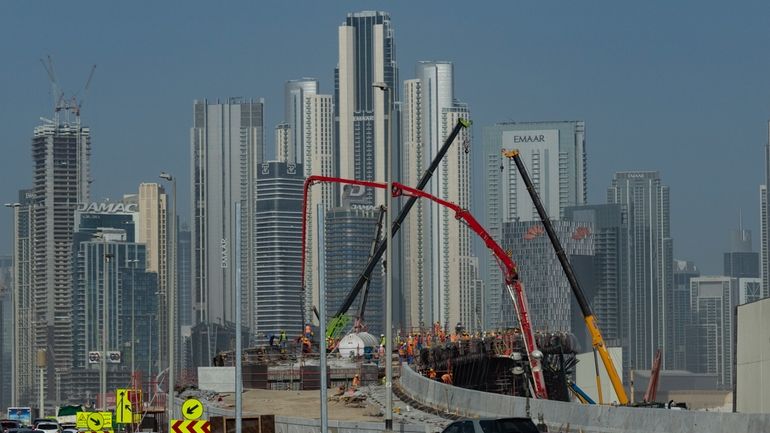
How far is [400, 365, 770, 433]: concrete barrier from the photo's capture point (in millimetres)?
40125

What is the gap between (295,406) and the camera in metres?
73.9

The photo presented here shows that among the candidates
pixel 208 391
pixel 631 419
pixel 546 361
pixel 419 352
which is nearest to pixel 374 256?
pixel 546 361

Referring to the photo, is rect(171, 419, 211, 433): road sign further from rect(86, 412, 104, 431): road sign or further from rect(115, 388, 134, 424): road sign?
rect(115, 388, 134, 424): road sign

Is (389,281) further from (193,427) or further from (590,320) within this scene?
(590,320)

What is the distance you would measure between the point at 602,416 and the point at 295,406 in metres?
29.8

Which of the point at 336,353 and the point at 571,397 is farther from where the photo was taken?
the point at 571,397

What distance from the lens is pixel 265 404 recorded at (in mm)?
76062

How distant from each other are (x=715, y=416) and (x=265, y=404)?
37.8 meters

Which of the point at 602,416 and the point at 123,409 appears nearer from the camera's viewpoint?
the point at 602,416

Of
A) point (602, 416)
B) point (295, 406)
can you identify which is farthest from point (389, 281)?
point (295, 406)

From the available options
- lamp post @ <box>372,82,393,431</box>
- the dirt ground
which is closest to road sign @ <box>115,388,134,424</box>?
the dirt ground

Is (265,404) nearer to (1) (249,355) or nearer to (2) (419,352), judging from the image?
(2) (419,352)

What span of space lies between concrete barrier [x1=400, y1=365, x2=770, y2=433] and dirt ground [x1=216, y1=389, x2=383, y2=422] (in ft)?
19.7

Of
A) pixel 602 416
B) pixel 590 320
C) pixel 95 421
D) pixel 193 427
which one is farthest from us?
pixel 590 320
